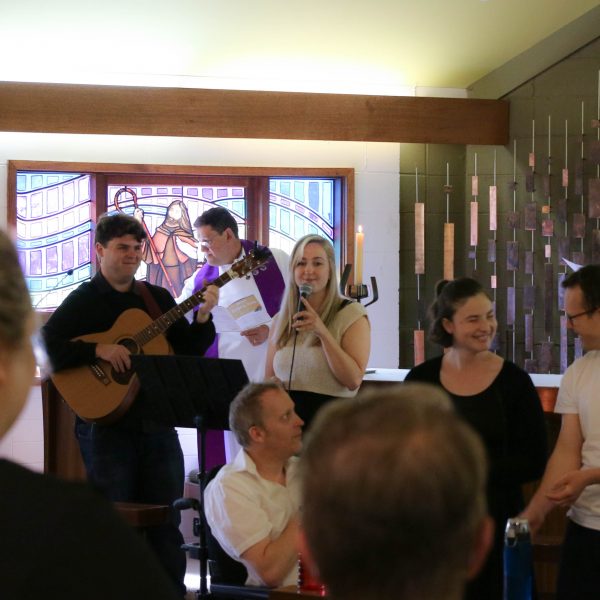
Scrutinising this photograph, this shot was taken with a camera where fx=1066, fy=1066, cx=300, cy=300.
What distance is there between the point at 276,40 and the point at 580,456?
3692mm

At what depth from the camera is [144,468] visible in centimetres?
387

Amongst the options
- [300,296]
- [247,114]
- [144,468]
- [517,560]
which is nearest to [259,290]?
[300,296]

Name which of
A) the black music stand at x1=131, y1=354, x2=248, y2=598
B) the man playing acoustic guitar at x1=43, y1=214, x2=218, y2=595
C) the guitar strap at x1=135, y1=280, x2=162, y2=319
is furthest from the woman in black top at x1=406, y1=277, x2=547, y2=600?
the guitar strap at x1=135, y1=280, x2=162, y2=319

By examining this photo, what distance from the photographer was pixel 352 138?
20.9 ft

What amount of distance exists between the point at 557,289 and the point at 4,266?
5.36 meters

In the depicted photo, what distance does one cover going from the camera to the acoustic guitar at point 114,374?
12.7ft

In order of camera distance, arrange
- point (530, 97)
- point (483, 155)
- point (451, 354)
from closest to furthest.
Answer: point (451, 354), point (530, 97), point (483, 155)

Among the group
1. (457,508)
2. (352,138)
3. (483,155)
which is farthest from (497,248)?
(457,508)

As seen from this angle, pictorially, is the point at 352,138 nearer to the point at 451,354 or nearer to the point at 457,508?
the point at 451,354

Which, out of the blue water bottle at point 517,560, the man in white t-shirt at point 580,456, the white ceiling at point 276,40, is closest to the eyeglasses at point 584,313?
the man in white t-shirt at point 580,456

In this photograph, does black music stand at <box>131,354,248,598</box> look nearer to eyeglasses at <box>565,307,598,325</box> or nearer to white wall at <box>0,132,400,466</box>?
eyeglasses at <box>565,307,598,325</box>

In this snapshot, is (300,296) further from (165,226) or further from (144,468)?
(165,226)

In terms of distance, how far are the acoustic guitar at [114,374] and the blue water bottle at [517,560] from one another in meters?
2.04

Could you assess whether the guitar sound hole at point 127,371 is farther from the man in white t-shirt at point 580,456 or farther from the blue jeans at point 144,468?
the man in white t-shirt at point 580,456
